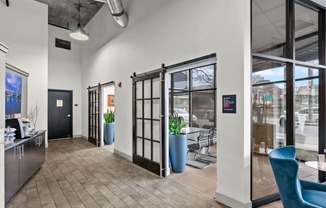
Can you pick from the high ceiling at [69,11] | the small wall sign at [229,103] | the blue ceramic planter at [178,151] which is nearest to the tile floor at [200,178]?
the blue ceramic planter at [178,151]

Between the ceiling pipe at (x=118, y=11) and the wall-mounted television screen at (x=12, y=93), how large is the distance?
2.77 metres

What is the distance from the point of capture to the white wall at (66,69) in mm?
7922

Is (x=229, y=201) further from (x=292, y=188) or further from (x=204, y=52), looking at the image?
(x=204, y=52)

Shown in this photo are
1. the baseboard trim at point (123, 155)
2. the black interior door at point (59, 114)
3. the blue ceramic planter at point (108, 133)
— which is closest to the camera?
the baseboard trim at point (123, 155)

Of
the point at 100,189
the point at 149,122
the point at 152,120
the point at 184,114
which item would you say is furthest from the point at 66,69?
the point at 100,189

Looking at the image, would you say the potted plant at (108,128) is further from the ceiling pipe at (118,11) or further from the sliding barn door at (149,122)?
the ceiling pipe at (118,11)

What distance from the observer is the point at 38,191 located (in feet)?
10.6

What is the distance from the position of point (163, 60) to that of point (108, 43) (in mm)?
3236

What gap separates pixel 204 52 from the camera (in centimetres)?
311

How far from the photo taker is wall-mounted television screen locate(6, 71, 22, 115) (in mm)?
3805

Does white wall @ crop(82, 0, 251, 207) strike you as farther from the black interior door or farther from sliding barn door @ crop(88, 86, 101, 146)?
the black interior door

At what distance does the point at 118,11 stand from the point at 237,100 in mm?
3844

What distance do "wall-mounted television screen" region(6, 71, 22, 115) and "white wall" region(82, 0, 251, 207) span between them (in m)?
2.48

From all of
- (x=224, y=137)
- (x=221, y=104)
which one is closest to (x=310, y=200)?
(x=224, y=137)
